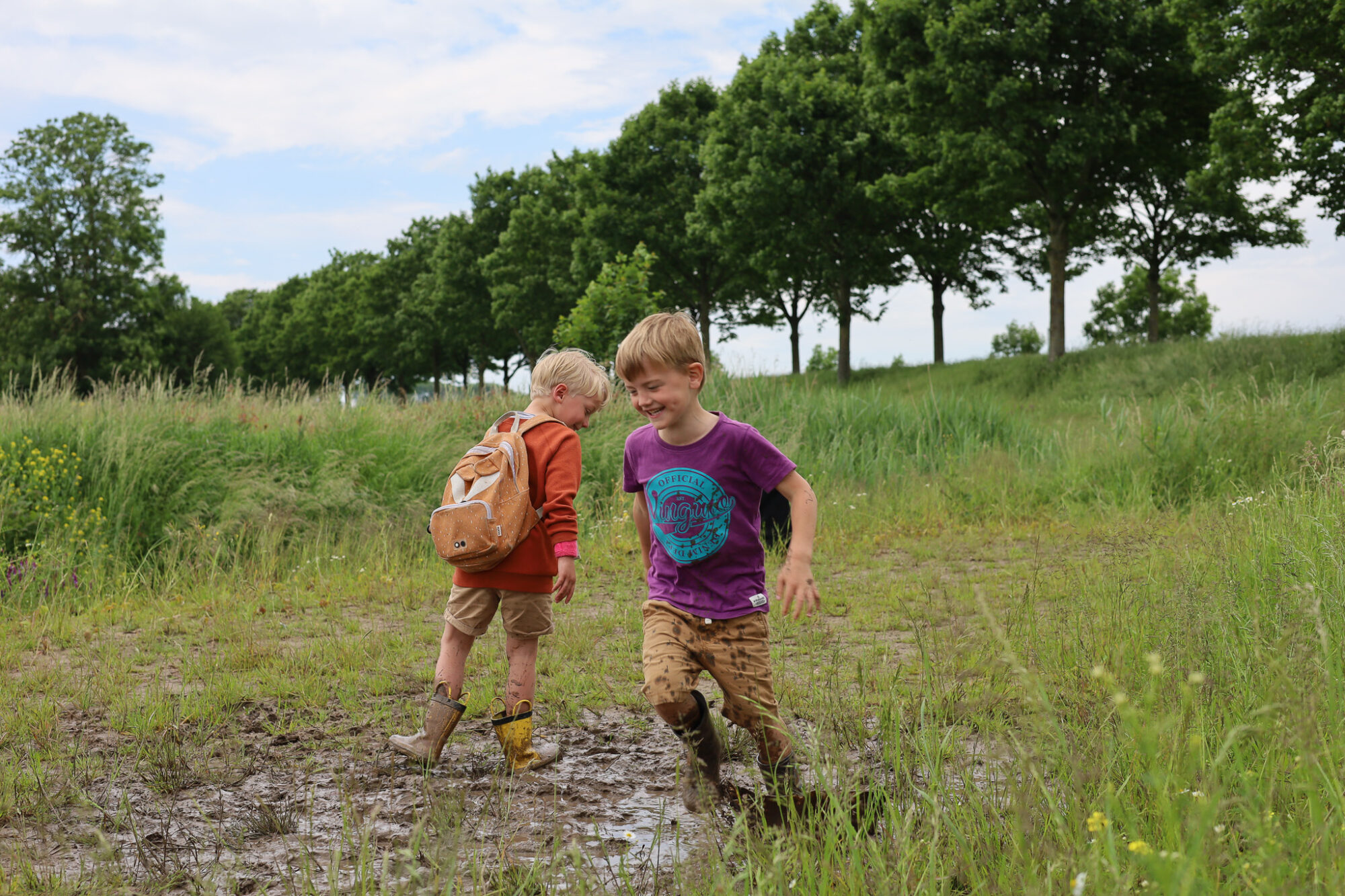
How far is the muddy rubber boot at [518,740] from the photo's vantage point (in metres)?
3.72

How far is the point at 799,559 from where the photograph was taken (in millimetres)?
3008

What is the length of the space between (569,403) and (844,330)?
27.7 m

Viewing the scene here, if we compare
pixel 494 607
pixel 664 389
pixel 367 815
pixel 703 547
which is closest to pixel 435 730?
pixel 494 607

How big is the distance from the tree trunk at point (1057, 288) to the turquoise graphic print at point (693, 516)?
76.2 feet

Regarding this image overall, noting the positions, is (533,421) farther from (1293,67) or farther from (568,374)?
(1293,67)

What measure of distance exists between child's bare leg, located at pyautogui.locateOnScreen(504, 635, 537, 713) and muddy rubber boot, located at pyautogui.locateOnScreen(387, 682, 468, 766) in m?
0.20

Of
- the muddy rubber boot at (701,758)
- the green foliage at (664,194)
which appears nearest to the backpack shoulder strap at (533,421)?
the muddy rubber boot at (701,758)

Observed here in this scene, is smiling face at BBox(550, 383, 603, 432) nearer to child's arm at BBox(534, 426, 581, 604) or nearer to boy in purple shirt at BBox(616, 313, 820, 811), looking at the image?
child's arm at BBox(534, 426, 581, 604)

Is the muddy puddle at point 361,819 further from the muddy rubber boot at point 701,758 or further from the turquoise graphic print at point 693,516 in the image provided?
the turquoise graphic print at point 693,516

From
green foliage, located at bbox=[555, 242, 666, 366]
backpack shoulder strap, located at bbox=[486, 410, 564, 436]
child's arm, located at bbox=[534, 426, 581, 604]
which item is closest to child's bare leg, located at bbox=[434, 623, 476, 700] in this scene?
child's arm, located at bbox=[534, 426, 581, 604]

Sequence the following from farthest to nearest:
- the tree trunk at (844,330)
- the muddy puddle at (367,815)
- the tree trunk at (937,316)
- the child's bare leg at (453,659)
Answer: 1. the tree trunk at (937,316)
2. the tree trunk at (844,330)
3. the child's bare leg at (453,659)
4. the muddy puddle at (367,815)

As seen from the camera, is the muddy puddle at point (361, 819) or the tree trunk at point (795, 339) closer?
the muddy puddle at point (361, 819)

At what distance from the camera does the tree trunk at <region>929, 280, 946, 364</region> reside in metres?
32.4

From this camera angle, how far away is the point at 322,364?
56625 mm
